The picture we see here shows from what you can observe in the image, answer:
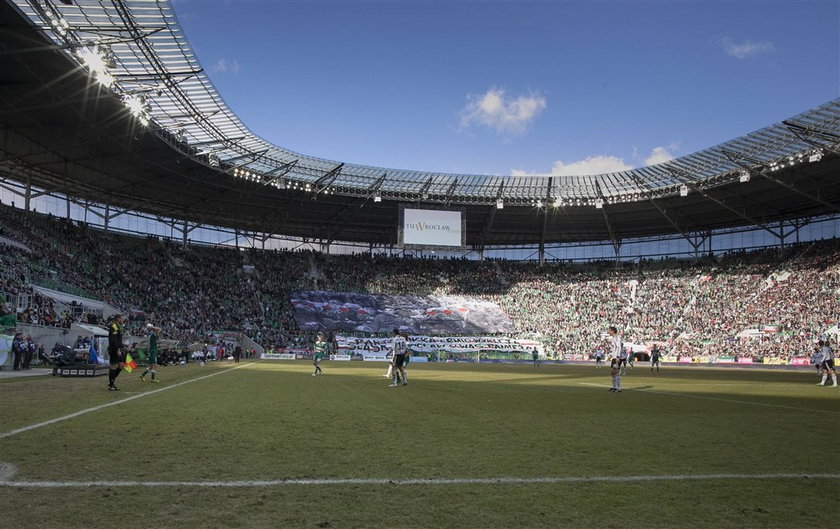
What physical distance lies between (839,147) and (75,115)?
56.0m

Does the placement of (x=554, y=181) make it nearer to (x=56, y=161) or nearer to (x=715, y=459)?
(x=56, y=161)

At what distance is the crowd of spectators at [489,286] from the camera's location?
49.5 meters

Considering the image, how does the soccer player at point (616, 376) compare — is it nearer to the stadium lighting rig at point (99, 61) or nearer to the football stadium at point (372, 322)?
the football stadium at point (372, 322)

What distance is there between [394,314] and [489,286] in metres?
→ 14.5

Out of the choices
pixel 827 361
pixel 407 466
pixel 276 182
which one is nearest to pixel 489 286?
pixel 276 182

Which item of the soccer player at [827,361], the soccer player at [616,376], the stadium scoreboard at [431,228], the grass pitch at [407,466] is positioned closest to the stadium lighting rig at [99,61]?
the grass pitch at [407,466]

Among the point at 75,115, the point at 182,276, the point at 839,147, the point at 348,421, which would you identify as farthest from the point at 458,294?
the point at 348,421

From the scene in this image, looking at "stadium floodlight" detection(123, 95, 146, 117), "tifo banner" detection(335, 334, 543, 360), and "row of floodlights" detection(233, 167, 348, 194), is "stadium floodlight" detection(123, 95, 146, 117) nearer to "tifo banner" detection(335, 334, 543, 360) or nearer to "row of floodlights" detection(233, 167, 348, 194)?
"row of floodlights" detection(233, 167, 348, 194)

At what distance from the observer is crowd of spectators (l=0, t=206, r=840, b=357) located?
4950cm

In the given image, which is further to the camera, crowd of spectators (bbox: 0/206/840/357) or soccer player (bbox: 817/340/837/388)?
crowd of spectators (bbox: 0/206/840/357)

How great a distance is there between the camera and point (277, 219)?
237 feet

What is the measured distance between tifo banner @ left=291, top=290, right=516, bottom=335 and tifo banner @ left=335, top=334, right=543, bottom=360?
165 centimetres

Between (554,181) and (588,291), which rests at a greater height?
(554,181)

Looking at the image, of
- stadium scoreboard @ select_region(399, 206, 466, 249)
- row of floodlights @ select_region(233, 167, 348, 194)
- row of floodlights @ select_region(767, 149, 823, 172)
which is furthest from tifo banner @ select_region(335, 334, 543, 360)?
row of floodlights @ select_region(767, 149, 823, 172)
